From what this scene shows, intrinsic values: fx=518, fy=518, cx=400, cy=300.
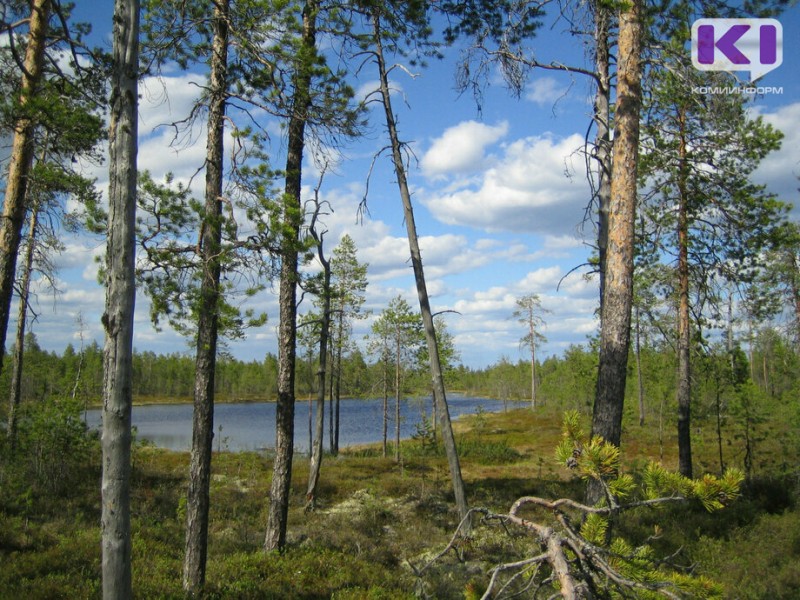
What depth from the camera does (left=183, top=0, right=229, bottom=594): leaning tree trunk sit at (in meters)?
7.07

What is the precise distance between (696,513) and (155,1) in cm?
1364

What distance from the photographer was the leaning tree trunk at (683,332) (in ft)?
44.1

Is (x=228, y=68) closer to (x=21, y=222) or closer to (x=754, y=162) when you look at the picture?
(x=21, y=222)

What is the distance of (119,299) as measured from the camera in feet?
13.7

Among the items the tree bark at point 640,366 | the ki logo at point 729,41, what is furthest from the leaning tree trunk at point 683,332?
the tree bark at point 640,366

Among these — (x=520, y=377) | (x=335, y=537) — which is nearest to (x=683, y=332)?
(x=335, y=537)

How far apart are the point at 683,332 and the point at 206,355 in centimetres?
1225

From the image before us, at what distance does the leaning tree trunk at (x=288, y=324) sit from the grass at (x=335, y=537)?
72cm

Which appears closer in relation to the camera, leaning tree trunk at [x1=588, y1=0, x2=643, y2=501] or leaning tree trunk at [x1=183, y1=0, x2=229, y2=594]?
leaning tree trunk at [x1=588, y1=0, x2=643, y2=501]

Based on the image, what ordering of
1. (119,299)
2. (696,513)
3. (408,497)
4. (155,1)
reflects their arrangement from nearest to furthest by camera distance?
(119,299) < (155,1) < (696,513) < (408,497)

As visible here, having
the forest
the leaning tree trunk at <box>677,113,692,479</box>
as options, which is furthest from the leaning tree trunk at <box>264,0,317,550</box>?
the leaning tree trunk at <box>677,113,692,479</box>

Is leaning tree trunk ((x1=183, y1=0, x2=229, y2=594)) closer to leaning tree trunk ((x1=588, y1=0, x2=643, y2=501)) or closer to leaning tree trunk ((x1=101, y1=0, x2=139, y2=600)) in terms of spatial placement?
leaning tree trunk ((x1=101, y1=0, x2=139, y2=600))

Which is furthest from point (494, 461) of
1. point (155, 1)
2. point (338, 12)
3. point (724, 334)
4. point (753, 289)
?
point (155, 1)

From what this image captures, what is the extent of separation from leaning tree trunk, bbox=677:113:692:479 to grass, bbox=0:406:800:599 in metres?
1.68
